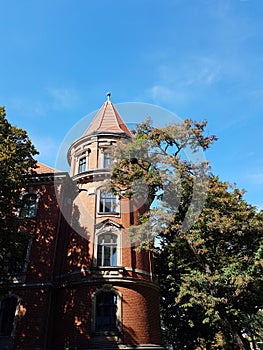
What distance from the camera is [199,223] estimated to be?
14914 mm

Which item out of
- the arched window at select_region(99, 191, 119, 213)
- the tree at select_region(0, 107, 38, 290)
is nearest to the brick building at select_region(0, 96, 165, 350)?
the arched window at select_region(99, 191, 119, 213)

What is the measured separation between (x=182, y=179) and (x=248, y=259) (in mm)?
5245

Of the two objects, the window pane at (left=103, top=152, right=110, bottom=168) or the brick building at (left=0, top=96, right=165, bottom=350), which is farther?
the window pane at (left=103, top=152, right=110, bottom=168)

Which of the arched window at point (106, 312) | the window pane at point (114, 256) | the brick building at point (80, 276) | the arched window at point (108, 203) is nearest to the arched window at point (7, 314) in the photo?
the brick building at point (80, 276)

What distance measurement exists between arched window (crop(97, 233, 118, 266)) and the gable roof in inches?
363

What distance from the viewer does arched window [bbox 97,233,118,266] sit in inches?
690

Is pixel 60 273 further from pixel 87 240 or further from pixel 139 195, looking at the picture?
pixel 139 195

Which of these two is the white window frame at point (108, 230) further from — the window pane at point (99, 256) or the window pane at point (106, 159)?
the window pane at point (106, 159)

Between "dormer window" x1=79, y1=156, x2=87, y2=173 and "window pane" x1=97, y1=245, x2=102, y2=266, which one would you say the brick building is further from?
"dormer window" x1=79, y1=156, x2=87, y2=173

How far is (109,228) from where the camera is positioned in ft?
61.2

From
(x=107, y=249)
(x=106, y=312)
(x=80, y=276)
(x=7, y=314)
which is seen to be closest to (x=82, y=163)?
(x=107, y=249)

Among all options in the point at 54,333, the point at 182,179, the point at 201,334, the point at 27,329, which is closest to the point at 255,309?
the point at 201,334

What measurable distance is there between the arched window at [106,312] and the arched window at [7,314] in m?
4.97

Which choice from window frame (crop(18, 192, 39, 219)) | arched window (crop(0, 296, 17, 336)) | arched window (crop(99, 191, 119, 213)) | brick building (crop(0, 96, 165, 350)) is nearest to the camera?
brick building (crop(0, 96, 165, 350))
